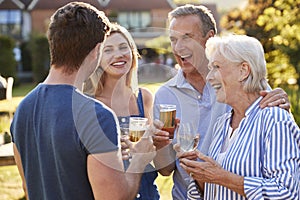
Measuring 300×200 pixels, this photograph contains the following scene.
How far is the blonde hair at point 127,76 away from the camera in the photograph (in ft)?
8.68

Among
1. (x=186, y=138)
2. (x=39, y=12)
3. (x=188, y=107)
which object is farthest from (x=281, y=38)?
(x=39, y=12)

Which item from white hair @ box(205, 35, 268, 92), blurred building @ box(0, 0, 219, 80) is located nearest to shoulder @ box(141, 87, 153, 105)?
white hair @ box(205, 35, 268, 92)

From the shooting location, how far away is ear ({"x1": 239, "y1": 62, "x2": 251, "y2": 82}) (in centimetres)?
219

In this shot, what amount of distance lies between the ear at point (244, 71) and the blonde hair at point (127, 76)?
680mm

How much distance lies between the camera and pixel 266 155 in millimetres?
2074

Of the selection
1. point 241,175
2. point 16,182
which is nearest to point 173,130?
point 241,175

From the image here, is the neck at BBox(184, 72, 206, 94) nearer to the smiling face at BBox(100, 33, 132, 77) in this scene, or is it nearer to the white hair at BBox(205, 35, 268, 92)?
the smiling face at BBox(100, 33, 132, 77)

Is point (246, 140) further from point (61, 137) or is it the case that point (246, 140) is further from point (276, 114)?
point (61, 137)

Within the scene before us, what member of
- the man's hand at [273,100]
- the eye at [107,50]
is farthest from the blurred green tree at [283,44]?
the man's hand at [273,100]

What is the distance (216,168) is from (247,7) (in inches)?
774

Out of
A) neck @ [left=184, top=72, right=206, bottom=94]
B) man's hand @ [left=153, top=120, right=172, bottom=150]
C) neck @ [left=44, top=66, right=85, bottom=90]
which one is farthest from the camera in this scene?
neck @ [left=184, top=72, right=206, bottom=94]

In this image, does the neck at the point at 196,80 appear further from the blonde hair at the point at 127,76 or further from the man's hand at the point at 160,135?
the man's hand at the point at 160,135

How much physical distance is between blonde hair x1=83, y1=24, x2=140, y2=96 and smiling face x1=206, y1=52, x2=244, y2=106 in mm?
540

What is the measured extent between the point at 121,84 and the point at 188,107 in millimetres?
371
